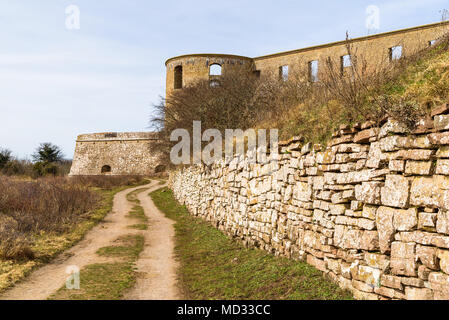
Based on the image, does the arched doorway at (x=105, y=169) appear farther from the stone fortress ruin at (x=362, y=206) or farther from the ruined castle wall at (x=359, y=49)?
the stone fortress ruin at (x=362, y=206)

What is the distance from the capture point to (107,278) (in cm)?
778

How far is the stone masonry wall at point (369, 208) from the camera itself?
432cm

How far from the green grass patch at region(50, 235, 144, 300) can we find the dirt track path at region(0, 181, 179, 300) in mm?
191

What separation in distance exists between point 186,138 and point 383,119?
1516 centimetres

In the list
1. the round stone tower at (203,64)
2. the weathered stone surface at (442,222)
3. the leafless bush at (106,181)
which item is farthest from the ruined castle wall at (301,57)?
Answer: the weathered stone surface at (442,222)

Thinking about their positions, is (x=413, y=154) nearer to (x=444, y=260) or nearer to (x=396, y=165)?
(x=396, y=165)

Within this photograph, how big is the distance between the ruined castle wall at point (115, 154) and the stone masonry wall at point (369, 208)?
3222cm

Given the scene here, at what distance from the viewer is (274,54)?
27.6 metres

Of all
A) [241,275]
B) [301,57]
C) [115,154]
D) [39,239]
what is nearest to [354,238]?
[241,275]

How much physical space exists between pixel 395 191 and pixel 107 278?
5.84 metres

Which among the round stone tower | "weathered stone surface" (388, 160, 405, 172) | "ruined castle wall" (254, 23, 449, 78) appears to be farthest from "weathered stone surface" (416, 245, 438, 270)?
the round stone tower

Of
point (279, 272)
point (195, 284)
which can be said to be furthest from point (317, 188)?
point (195, 284)
